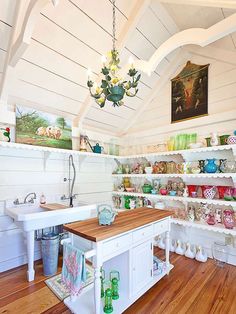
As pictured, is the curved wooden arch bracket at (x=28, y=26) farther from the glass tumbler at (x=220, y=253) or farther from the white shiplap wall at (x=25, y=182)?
the glass tumbler at (x=220, y=253)

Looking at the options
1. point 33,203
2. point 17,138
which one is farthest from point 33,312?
point 17,138

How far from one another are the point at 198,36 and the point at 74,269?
268 centimetres

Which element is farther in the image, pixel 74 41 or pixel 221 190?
pixel 221 190

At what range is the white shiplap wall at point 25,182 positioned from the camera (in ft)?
8.18

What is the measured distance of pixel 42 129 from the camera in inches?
110

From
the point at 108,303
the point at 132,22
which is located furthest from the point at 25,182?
the point at 132,22

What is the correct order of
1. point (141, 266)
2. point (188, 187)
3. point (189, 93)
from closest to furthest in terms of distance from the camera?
point (141, 266), point (188, 187), point (189, 93)

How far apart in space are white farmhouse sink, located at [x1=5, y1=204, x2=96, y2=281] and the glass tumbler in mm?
1840

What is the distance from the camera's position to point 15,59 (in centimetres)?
202

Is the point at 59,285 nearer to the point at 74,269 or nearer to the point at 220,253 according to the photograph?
the point at 74,269

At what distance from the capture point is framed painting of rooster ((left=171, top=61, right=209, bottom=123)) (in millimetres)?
3016

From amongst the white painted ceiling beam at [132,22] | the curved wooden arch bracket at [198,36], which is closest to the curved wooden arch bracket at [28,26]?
the white painted ceiling beam at [132,22]

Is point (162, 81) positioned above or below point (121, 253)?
above

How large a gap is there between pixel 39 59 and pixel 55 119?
35.0 inches
